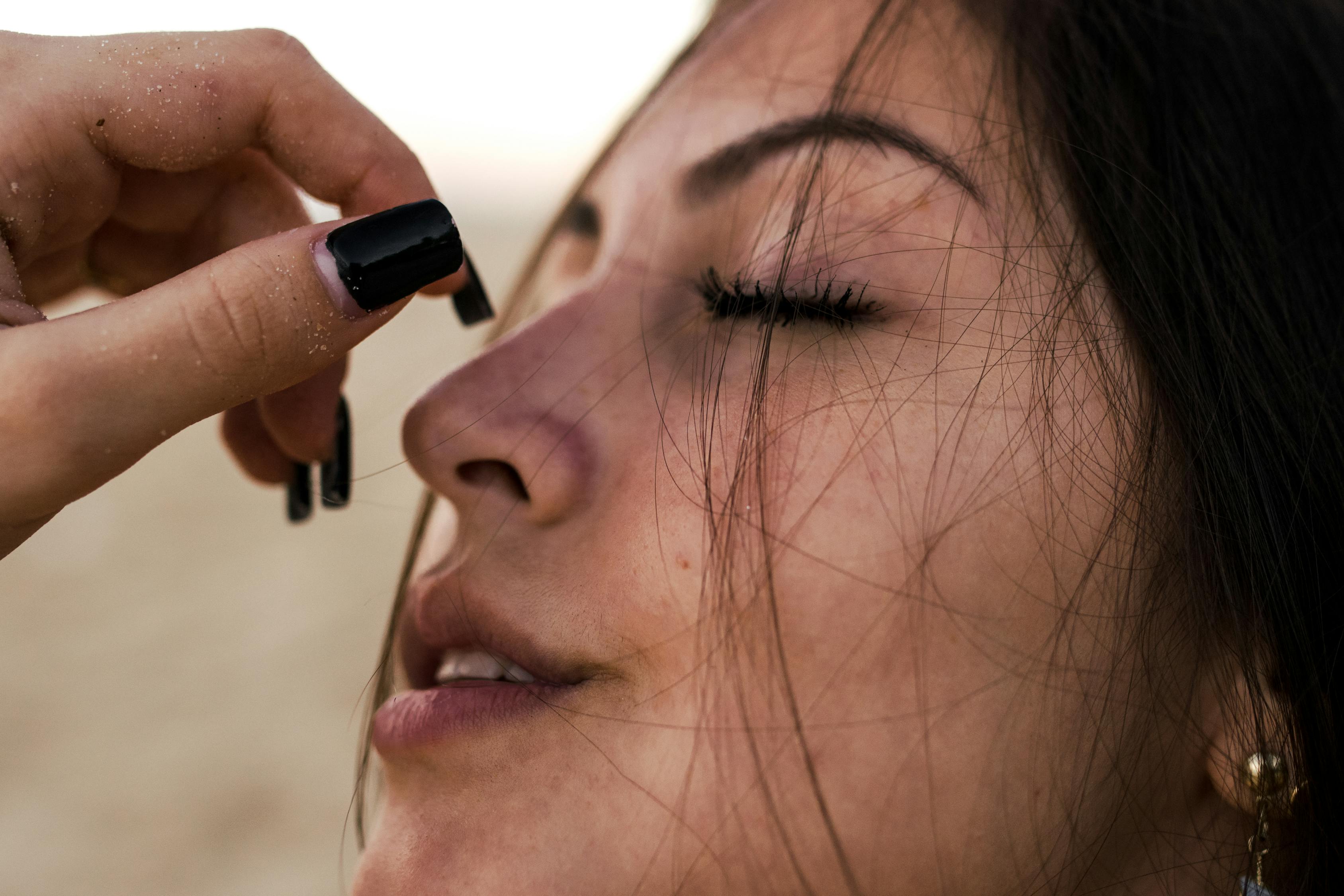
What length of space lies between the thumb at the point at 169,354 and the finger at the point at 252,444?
0.47m

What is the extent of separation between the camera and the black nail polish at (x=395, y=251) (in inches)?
32.0

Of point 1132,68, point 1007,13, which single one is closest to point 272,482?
point 1007,13

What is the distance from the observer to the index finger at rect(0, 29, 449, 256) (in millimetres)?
912

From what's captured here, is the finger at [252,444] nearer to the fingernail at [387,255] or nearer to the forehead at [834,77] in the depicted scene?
the fingernail at [387,255]

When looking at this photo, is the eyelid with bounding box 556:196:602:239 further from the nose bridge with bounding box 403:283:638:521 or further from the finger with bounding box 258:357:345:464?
the finger with bounding box 258:357:345:464

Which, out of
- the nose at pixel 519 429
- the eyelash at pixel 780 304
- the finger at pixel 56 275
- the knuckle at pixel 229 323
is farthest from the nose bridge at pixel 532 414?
the finger at pixel 56 275

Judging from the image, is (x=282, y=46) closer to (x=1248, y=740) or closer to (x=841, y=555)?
(x=841, y=555)

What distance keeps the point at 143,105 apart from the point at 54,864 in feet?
6.70

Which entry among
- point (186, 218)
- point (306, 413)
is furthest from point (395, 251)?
point (186, 218)

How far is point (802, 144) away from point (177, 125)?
0.68m

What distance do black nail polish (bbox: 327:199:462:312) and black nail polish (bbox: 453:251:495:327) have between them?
0.88ft

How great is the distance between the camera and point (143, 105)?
948mm

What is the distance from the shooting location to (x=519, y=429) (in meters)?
0.94

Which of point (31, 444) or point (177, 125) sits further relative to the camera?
point (177, 125)
